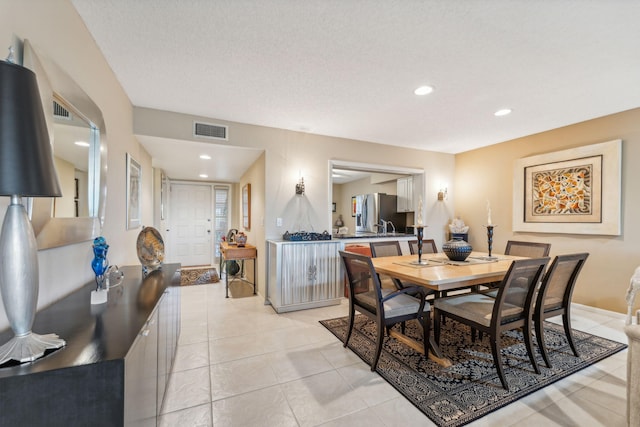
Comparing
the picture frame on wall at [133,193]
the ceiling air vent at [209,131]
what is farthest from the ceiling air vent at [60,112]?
the ceiling air vent at [209,131]

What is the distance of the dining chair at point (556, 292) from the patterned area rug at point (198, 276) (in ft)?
15.8

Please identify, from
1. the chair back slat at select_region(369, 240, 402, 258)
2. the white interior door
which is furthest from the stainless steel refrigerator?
the white interior door

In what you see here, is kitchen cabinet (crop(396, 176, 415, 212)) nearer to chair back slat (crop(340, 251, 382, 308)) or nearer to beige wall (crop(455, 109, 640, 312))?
beige wall (crop(455, 109, 640, 312))

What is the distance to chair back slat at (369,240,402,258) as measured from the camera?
3.24m

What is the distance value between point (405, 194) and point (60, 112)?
5036 mm

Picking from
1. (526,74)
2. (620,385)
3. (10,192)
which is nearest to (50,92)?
(10,192)

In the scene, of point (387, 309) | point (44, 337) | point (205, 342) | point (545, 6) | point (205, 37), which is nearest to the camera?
point (44, 337)

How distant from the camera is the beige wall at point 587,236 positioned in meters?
3.11

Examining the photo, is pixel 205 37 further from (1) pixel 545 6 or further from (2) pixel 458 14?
(1) pixel 545 6

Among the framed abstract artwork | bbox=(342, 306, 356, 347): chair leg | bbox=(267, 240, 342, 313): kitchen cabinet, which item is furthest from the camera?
bbox=(267, 240, 342, 313): kitchen cabinet

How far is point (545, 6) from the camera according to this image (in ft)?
5.26

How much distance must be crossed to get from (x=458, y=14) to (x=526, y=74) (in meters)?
1.18

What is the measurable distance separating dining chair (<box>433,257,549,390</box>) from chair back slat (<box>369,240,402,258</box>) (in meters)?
1.08

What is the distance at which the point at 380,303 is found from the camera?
2105mm
